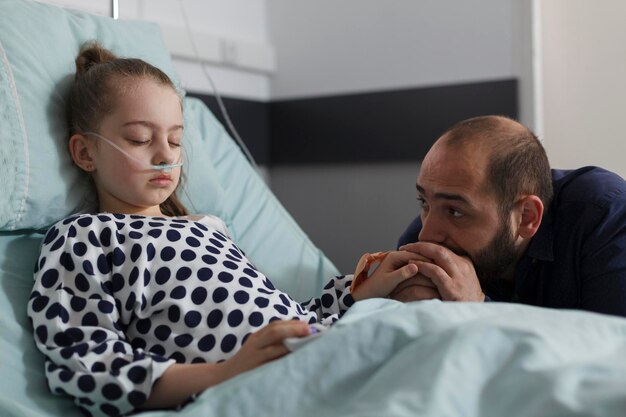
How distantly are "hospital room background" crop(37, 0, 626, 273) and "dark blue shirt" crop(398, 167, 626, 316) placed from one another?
76 centimetres

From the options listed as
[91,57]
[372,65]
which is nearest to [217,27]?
[372,65]

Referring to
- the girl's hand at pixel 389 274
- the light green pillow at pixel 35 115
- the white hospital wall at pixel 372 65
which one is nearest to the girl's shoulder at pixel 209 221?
the light green pillow at pixel 35 115

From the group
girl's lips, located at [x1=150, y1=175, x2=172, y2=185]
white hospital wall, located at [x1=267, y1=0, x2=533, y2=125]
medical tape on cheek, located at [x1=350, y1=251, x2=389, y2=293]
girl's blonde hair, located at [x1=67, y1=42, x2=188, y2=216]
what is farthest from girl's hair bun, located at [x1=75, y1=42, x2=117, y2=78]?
white hospital wall, located at [x1=267, y1=0, x2=533, y2=125]

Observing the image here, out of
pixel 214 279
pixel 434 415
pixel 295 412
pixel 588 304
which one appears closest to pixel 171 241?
pixel 214 279

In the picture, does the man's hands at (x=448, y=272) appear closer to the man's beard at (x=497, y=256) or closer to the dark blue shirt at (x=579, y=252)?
the man's beard at (x=497, y=256)

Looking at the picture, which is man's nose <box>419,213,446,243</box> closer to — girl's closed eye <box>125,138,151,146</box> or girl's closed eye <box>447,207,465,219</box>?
girl's closed eye <box>447,207,465,219</box>

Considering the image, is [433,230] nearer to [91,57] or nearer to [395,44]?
[91,57]

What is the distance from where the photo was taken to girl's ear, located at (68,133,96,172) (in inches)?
65.6

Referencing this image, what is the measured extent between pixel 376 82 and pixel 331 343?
2013mm

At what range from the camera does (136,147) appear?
164cm

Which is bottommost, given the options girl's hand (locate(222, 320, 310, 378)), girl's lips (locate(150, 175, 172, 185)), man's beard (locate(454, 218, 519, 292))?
man's beard (locate(454, 218, 519, 292))

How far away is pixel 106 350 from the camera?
1.32 m

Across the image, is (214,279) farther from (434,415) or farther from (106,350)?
(434,415)

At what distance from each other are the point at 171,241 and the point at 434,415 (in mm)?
724
